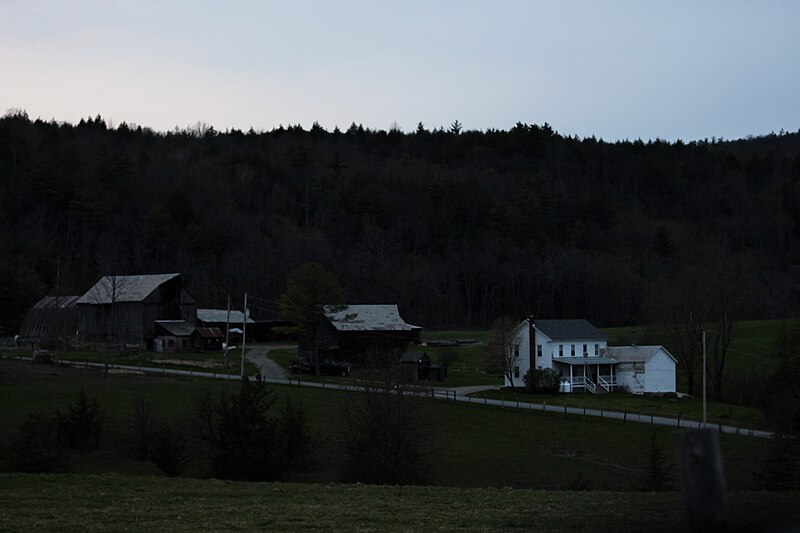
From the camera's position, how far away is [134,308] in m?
89.9

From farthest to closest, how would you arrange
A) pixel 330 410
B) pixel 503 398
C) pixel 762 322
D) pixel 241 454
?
pixel 762 322 < pixel 503 398 < pixel 330 410 < pixel 241 454

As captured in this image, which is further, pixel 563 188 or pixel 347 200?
pixel 563 188

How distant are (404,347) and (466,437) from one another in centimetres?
3776

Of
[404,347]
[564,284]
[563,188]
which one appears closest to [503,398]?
[404,347]

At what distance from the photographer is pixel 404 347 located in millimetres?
83500

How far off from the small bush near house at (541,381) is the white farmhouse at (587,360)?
2.77 m

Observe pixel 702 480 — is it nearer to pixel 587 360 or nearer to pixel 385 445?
pixel 385 445

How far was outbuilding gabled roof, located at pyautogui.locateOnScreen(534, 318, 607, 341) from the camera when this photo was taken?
7469 cm

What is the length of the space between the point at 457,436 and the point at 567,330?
32.1 metres

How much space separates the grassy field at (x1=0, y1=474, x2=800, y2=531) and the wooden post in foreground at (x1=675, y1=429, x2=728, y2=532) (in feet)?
23.1

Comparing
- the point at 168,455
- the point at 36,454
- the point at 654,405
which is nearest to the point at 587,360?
the point at 654,405

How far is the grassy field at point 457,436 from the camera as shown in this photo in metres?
35.0

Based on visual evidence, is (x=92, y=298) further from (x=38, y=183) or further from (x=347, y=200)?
(x=347, y=200)

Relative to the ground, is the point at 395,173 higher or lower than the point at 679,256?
higher
